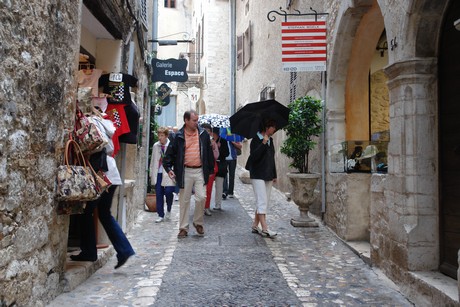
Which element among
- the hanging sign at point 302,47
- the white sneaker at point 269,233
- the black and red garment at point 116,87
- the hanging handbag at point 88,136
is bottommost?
the white sneaker at point 269,233

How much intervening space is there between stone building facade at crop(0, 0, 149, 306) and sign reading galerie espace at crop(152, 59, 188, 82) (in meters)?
4.99

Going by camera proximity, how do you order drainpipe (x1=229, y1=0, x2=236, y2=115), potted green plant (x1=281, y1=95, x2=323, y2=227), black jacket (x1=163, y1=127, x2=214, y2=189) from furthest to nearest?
drainpipe (x1=229, y1=0, x2=236, y2=115) → potted green plant (x1=281, y1=95, x2=323, y2=227) → black jacket (x1=163, y1=127, x2=214, y2=189)

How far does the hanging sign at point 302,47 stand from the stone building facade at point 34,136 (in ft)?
12.9

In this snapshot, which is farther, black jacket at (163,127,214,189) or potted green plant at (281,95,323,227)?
potted green plant at (281,95,323,227)

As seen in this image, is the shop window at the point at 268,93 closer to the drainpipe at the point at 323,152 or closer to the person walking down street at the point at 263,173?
the drainpipe at the point at 323,152

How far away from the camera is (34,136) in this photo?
10.4 feet

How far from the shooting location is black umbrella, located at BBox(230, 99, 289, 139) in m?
6.84

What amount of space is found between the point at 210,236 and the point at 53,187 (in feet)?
10.5

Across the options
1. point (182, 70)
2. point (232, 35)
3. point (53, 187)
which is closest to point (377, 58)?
point (182, 70)

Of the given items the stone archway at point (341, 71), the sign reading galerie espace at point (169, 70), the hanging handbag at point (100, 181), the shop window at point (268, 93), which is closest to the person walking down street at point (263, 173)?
the stone archway at point (341, 71)

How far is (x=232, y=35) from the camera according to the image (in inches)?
817

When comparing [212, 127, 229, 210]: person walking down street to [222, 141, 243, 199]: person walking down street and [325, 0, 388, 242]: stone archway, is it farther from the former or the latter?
[325, 0, 388, 242]: stone archway

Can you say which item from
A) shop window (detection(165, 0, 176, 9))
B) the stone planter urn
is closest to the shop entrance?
the stone planter urn

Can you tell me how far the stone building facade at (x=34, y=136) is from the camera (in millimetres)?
2756
